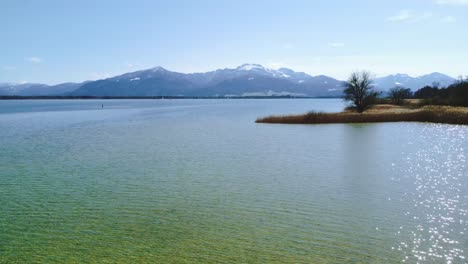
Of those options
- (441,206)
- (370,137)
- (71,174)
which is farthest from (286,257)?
(370,137)

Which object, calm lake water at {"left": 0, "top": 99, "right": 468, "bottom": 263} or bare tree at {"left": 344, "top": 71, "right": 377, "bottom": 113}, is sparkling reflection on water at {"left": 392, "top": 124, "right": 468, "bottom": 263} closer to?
calm lake water at {"left": 0, "top": 99, "right": 468, "bottom": 263}

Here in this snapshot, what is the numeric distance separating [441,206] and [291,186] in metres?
9.38

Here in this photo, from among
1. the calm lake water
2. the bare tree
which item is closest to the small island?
the bare tree

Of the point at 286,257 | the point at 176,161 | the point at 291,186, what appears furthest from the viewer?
the point at 176,161

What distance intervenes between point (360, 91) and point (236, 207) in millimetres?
83478

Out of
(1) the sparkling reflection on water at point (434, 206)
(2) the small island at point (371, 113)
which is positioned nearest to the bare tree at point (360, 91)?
(2) the small island at point (371, 113)

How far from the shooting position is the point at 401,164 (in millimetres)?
33562

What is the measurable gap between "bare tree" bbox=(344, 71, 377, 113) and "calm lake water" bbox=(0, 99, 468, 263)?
183ft

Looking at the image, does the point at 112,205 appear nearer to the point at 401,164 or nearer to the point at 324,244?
the point at 324,244

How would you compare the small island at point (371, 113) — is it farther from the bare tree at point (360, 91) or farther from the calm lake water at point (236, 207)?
the calm lake water at point (236, 207)

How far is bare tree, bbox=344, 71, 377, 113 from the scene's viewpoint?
95.6m

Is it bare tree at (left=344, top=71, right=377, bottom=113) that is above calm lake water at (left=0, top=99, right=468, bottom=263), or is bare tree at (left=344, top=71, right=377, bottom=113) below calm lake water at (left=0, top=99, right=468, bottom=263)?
above

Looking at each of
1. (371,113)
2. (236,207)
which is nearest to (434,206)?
(236,207)

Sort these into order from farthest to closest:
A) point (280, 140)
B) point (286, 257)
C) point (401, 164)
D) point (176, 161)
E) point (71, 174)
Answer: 1. point (280, 140)
2. point (176, 161)
3. point (401, 164)
4. point (71, 174)
5. point (286, 257)
